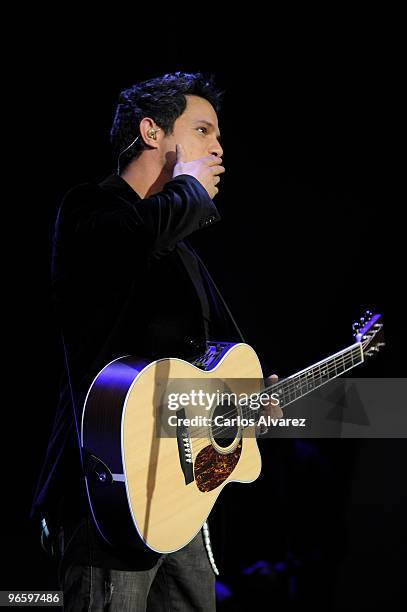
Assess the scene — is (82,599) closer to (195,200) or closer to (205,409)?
(205,409)

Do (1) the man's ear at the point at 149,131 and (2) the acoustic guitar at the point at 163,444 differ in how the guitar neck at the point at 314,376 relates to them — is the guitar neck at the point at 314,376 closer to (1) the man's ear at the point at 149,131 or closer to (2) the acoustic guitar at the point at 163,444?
(2) the acoustic guitar at the point at 163,444

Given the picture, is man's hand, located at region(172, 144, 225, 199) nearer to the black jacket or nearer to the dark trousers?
the black jacket

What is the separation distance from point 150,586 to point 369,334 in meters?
1.15

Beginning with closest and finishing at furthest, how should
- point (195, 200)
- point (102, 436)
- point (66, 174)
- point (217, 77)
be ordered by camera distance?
point (102, 436), point (195, 200), point (66, 174), point (217, 77)

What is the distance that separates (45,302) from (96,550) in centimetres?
101

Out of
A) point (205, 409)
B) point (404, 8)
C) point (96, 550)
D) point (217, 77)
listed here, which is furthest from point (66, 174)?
point (404, 8)

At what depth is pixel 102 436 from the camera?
1.21 m

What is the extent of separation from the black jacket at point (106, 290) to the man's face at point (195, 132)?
0.79 feet

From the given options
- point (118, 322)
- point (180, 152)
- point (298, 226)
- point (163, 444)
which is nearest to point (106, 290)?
point (118, 322)

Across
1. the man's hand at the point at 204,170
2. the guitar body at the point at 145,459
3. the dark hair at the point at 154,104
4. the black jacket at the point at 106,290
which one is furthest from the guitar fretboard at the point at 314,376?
the dark hair at the point at 154,104

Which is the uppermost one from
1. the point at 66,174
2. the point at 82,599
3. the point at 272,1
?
the point at 272,1

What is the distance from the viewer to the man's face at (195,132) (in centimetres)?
168

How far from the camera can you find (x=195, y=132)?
1712mm

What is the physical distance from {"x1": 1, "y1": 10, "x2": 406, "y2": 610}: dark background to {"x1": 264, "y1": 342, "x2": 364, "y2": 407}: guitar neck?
0.63 metres
